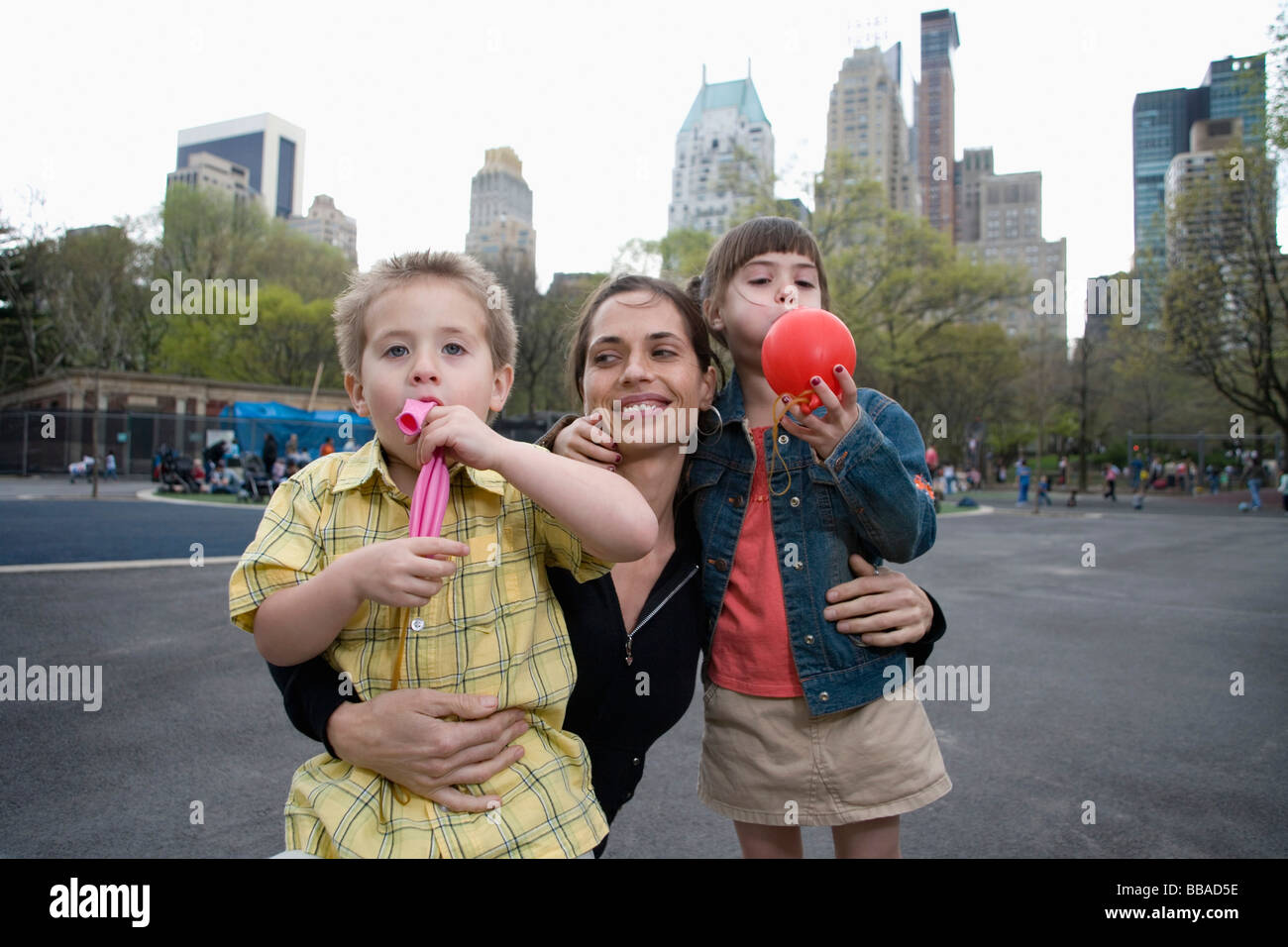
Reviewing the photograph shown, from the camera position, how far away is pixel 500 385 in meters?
1.61

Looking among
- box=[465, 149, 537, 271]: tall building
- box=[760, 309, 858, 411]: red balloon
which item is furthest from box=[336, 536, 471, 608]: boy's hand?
box=[465, 149, 537, 271]: tall building

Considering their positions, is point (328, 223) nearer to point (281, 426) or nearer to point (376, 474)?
point (281, 426)

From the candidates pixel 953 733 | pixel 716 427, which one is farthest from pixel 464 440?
pixel 953 733

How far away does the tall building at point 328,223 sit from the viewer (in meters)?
64.0

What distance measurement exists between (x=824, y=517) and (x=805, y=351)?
1.57ft

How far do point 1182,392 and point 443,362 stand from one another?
5004 cm

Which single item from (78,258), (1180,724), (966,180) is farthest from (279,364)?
(966,180)

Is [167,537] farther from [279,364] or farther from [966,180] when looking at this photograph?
[966,180]

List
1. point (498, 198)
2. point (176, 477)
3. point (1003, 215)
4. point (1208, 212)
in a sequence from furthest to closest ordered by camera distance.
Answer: point (1003, 215), point (498, 198), point (1208, 212), point (176, 477)

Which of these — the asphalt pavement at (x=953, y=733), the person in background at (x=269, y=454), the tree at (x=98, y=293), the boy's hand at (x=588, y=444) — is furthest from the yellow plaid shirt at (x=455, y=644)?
the tree at (x=98, y=293)

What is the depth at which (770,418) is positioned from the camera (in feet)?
6.39

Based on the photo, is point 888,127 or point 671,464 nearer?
point 671,464

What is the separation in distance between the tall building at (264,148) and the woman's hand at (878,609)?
13605cm

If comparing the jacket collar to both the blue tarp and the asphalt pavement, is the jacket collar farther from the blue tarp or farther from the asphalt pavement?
the blue tarp
